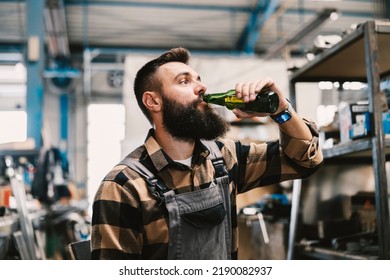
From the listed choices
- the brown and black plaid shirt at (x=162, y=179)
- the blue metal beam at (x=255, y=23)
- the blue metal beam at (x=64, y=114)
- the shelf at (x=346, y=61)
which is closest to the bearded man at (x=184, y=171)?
the brown and black plaid shirt at (x=162, y=179)

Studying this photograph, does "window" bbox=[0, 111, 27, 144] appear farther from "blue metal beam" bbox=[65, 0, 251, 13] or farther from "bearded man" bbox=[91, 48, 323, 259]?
"bearded man" bbox=[91, 48, 323, 259]

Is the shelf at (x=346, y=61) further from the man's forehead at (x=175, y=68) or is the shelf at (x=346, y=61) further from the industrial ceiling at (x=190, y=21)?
the industrial ceiling at (x=190, y=21)

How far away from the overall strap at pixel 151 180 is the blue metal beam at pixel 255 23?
4.11 metres

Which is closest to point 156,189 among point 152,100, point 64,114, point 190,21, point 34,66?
point 152,100

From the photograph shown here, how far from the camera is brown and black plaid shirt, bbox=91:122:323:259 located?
3.25 feet

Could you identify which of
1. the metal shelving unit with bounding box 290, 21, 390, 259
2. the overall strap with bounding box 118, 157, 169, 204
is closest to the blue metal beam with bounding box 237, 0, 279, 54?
the metal shelving unit with bounding box 290, 21, 390, 259

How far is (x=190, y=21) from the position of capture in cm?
480

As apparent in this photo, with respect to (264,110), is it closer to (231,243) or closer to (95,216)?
(231,243)

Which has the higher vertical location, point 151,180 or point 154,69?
point 154,69

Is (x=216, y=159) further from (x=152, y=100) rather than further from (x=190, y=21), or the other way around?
(x=190, y=21)

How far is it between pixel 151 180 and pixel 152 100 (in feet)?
0.88

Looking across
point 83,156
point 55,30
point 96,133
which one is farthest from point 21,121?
point 83,156

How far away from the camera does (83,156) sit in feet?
25.6
